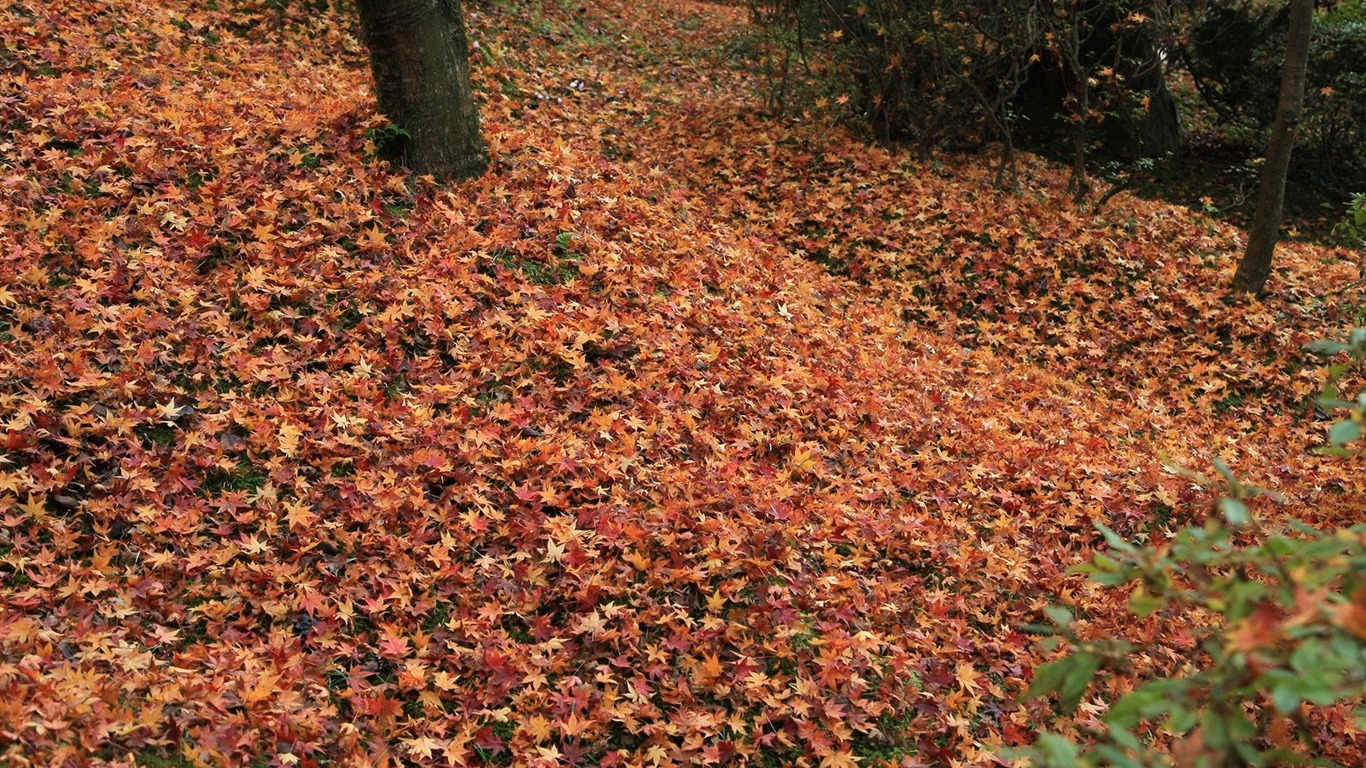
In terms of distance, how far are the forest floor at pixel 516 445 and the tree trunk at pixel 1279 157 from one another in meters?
0.29

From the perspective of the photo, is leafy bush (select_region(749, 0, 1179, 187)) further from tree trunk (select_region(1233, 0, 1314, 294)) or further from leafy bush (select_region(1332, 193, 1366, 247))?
leafy bush (select_region(1332, 193, 1366, 247))

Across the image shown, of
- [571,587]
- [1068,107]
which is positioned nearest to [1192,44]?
[1068,107]

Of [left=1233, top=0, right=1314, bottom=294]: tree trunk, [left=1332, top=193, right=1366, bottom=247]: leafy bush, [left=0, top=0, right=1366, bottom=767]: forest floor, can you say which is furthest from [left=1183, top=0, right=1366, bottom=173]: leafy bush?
[left=0, top=0, right=1366, bottom=767]: forest floor

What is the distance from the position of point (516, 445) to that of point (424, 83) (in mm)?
2863

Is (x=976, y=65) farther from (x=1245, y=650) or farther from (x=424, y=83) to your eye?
→ (x=1245, y=650)

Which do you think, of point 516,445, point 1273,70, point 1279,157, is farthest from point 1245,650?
point 1273,70

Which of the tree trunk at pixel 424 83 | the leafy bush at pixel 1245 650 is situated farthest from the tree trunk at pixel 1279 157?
the leafy bush at pixel 1245 650

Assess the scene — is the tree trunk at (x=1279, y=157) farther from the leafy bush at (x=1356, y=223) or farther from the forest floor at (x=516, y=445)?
the leafy bush at (x=1356, y=223)

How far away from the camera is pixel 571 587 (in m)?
3.66

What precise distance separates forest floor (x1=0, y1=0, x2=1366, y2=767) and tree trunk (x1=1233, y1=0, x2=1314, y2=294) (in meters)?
0.29

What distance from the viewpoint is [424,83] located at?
18.9ft

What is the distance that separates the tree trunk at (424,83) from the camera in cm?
561

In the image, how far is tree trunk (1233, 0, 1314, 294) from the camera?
731cm

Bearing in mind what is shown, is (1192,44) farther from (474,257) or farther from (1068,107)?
(474,257)
